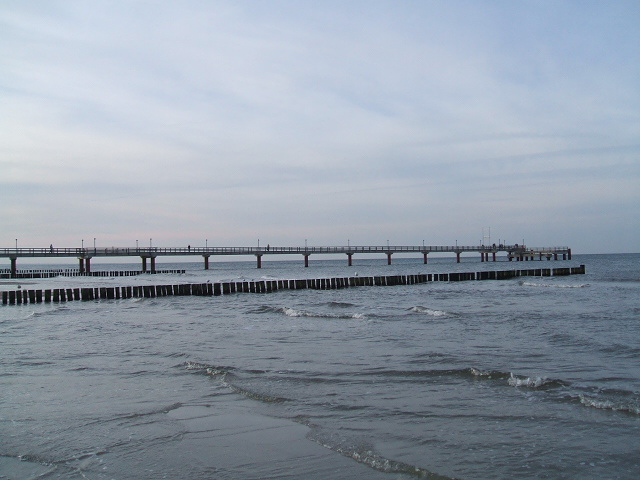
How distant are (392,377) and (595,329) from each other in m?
9.45

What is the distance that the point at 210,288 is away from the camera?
38719 millimetres

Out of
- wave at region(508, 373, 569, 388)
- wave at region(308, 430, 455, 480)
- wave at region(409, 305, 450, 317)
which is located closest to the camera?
wave at region(308, 430, 455, 480)

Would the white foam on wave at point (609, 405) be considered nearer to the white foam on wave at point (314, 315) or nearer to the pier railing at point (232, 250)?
the white foam on wave at point (314, 315)

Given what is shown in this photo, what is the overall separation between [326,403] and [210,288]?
30499mm

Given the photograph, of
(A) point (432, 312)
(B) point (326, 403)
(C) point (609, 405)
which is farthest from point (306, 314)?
(C) point (609, 405)

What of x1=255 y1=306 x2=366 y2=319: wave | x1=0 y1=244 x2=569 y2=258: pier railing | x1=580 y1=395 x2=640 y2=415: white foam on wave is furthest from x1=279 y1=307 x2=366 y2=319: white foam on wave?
x1=0 y1=244 x2=569 y2=258: pier railing

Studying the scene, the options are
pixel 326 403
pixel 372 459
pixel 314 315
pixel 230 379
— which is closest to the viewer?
pixel 372 459

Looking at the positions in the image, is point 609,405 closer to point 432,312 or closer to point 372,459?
point 372,459

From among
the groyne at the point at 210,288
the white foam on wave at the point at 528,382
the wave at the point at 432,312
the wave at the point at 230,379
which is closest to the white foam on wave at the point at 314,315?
the wave at the point at 432,312

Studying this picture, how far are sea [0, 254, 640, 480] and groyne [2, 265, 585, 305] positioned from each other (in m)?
15.9

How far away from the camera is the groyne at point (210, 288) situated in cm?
3328

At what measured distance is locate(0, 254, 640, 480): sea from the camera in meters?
6.58

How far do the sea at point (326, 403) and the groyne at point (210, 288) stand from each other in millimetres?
15850

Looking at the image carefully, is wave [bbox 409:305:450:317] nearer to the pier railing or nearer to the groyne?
the groyne
